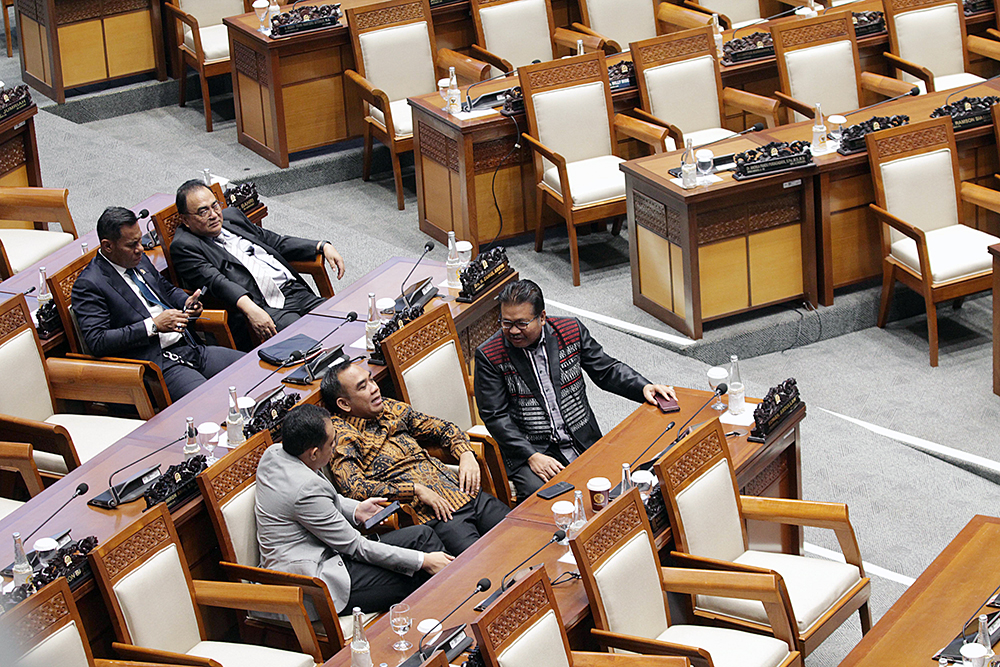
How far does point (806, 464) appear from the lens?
5.06 m

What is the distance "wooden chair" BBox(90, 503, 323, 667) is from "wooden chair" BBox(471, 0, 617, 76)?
14.6 ft

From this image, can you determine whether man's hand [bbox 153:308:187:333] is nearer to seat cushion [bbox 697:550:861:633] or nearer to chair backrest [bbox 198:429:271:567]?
chair backrest [bbox 198:429:271:567]

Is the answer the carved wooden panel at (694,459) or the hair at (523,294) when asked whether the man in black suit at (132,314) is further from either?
the carved wooden panel at (694,459)

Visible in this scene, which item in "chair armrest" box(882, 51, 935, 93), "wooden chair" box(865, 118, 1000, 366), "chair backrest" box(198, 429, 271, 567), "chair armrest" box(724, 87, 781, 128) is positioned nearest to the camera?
"chair backrest" box(198, 429, 271, 567)

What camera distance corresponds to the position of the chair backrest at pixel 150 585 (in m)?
3.42

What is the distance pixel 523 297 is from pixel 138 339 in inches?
58.4

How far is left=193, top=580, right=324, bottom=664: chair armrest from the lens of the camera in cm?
352

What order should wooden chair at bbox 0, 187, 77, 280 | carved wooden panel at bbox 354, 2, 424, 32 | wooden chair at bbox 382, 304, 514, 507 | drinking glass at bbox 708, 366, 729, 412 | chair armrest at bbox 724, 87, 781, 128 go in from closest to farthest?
drinking glass at bbox 708, 366, 729, 412, wooden chair at bbox 382, 304, 514, 507, wooden chair at bbox 0, 187, 77, 280, chair armrest at bbox 724, 87, 781, 128, carved wooden panel at bbox 354, 2, 424, 32

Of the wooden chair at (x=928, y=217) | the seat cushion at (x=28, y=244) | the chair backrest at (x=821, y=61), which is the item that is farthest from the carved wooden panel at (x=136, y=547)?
the chair backrest at (x=821, y=61)

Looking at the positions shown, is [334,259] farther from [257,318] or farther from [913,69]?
[913,69]

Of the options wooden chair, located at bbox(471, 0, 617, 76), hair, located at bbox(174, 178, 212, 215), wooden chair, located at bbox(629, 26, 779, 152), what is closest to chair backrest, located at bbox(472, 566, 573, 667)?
hair, located at bbox(174, 178, 212, 215)

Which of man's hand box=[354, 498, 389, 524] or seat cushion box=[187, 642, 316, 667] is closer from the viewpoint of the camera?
seat cushion box=[187, 642, 316, 667]

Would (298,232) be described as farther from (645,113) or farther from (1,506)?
(1,506)

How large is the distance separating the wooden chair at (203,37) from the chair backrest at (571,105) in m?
2.11
